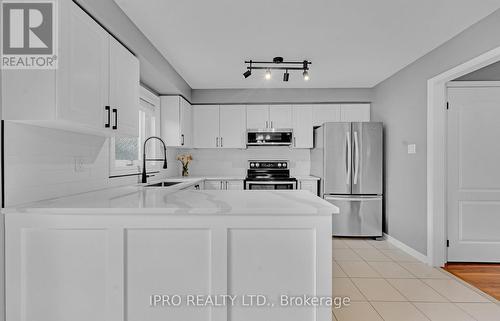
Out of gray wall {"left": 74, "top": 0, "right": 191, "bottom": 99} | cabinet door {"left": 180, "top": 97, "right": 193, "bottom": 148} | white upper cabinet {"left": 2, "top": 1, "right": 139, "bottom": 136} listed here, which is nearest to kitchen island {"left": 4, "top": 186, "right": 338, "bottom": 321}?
white upper cabinet {"left": 2, "top": 1, "right": 139, "bottom": 136}

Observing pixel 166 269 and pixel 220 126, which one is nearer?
pixel 166 269

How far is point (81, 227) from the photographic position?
1.59 metres

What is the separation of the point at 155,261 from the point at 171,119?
2.90 meters

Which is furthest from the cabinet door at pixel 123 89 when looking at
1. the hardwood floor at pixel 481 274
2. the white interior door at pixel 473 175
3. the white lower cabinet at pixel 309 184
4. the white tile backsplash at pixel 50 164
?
the hardwood floor at pixel 481 274

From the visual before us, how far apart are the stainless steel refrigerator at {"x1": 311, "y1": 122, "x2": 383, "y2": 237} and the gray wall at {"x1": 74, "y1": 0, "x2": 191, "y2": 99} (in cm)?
239

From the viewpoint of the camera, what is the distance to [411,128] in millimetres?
3707

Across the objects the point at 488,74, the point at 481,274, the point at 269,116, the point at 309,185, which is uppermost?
the point at 488,74

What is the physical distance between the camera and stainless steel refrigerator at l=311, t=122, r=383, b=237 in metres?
4.35

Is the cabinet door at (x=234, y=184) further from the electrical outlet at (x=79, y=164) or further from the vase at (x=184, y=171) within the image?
the electrical outlet at (x=79, y=164)

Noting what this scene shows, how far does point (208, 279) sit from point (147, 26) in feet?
7.32

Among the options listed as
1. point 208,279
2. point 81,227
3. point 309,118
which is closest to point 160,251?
point 208,279

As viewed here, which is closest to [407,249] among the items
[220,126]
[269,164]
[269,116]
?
[269,164]

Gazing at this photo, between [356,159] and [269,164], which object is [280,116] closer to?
[269,164]

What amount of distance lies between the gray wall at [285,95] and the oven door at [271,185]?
1.38 metres
